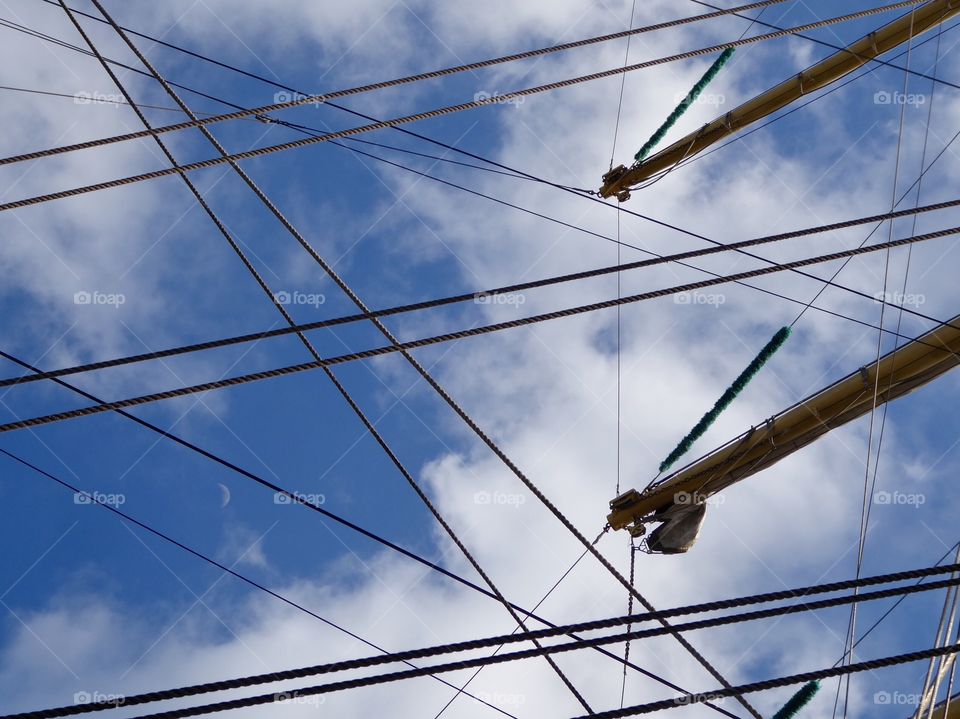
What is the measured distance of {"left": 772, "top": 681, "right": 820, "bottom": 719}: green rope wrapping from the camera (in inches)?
303

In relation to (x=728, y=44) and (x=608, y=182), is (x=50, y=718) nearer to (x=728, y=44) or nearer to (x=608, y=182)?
(x=728, y=44)

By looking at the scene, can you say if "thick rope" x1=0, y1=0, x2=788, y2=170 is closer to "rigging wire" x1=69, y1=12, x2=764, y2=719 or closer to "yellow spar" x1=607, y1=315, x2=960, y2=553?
"rigging wire" x1=69, y1=12, x2=764, y2=719

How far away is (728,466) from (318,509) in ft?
14.6

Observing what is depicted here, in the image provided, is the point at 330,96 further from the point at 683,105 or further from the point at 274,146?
the point at 683,105

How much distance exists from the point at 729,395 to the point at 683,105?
5.16 metres

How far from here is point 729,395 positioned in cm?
1022

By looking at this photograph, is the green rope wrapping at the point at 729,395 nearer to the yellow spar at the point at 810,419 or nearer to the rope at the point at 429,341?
the yellow spar at the point at 810,419

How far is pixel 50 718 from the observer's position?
4.43 metres

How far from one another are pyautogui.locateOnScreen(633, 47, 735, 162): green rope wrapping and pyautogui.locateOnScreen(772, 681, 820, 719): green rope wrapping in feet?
26.9

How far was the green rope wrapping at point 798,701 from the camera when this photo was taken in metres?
7.68

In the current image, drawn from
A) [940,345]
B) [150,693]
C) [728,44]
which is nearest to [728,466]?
[940,345]

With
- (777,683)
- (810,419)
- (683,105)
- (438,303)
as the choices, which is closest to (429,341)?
(438,303)

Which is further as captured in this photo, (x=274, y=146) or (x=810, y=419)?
(x=810, y=419)

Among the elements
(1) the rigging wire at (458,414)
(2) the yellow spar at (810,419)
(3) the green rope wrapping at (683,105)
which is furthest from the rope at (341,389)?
(3) the green rope wrapping at (683,105)
